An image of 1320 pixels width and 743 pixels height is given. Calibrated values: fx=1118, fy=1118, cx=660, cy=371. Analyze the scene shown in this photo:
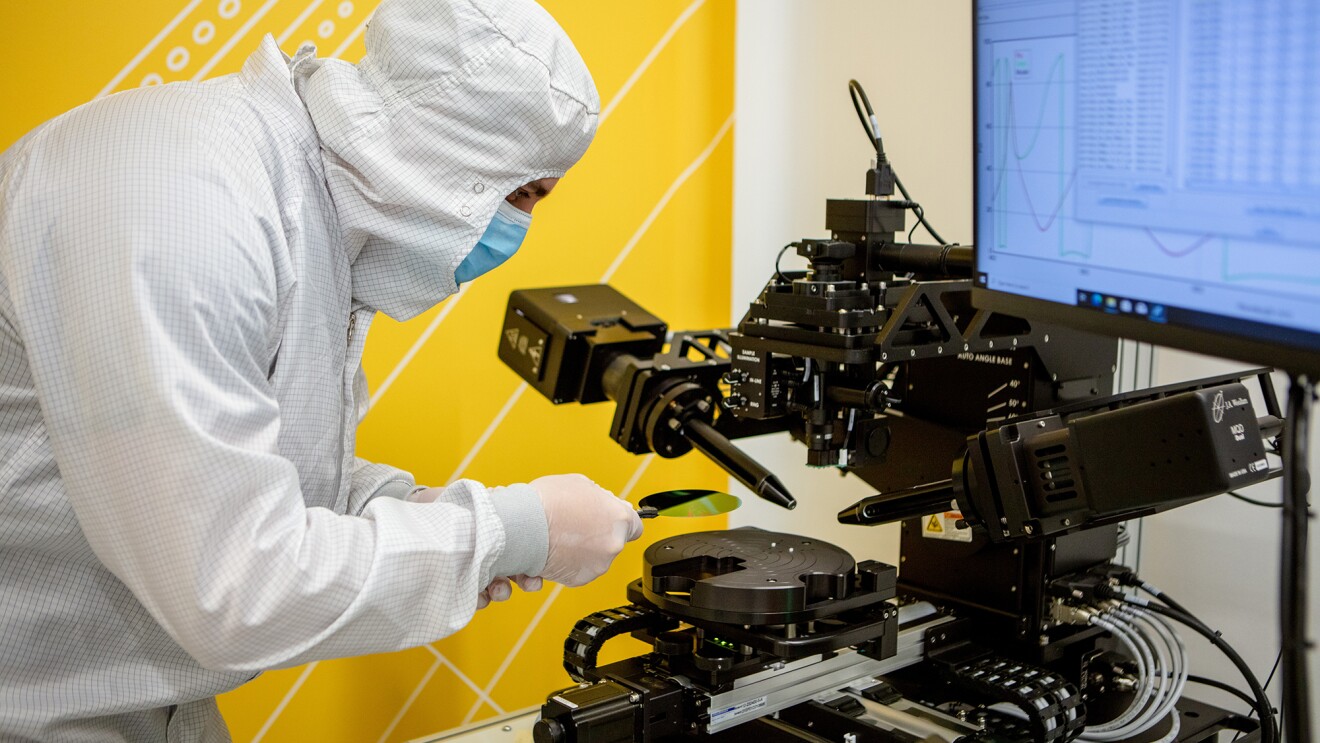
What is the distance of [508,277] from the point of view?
7.51 ft

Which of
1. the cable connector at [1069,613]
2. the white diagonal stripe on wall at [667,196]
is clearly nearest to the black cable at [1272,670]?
the cable connector at [1069,613]

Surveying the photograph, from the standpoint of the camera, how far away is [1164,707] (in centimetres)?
122

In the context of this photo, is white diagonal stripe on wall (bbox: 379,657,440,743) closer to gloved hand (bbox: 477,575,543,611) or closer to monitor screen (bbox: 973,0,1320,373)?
gloved hand (bbox: 477,575,543,611)

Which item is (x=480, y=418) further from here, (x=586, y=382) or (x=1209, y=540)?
(x=1209, y=540)

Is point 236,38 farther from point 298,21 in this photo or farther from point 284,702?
point 284,702

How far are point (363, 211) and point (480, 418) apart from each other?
1264mm

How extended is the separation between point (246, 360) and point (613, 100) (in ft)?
5.25

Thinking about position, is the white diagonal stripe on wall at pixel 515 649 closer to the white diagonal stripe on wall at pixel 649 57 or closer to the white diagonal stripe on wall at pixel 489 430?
the white diagonal stripe on wall at pixel 489 430

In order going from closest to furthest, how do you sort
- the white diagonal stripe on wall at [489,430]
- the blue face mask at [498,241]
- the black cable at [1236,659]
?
the blue face mask at [498,241]
the black cable at [1236,659]
the white diagonal stripe on wall at [489,430]

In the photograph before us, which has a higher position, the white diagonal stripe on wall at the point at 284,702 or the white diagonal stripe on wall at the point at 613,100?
the white diagonal stripe on wall at the point at 613,100

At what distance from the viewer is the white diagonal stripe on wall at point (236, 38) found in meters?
1.92

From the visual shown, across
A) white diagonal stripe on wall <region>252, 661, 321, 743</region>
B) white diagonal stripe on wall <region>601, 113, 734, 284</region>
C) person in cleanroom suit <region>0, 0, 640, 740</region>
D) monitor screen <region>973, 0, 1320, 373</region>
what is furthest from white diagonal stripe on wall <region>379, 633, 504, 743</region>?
monitor screen <region>973, 0, 1320, 373</region>

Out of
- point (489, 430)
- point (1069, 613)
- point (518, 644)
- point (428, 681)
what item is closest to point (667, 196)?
point (489, 430)

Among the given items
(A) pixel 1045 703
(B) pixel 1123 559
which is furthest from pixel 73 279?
(B) pixel 1123 559
